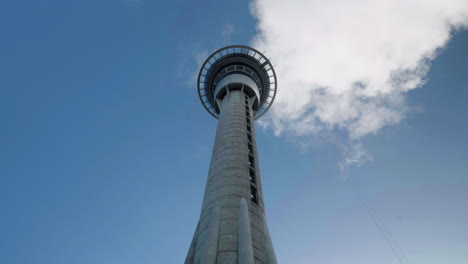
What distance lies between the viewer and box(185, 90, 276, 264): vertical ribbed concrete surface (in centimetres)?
1847

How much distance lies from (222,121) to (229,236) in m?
16.3

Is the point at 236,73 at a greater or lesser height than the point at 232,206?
greater

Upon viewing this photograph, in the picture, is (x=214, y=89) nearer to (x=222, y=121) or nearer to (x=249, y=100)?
(x=249, y=100)

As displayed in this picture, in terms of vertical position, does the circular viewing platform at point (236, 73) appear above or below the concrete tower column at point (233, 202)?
above

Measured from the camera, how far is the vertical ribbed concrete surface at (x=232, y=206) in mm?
18469

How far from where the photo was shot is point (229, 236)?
758 inches

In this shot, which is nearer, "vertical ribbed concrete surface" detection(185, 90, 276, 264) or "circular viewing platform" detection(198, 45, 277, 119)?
"vertical ribbed concrete surface" detection(185, 90, 276, 264)

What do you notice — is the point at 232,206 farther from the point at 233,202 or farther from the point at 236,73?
the point at 236,73

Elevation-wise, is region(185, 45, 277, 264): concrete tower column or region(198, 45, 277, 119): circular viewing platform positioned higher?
region(198, 45, 277, 119): circular viewing platform

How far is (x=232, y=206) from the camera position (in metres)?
21.7

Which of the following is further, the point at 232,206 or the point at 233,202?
the point at 233,202

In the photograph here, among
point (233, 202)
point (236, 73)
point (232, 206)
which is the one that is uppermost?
point (236, 73)

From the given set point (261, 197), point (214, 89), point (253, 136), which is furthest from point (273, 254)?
point (214, 89)

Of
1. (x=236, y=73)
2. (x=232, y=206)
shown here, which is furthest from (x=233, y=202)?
(x=236, y=73)
